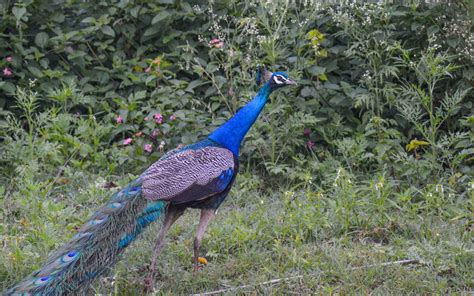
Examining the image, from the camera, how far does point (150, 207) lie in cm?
491

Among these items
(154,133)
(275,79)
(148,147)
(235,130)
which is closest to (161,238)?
(235,130)

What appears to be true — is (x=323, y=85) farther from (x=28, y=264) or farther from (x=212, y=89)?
(x=28, y=264)

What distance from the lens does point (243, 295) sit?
16.1 ft

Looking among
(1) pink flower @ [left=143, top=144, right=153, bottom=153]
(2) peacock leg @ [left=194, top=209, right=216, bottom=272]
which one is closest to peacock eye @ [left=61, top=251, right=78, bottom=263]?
(2) peacock leg @ [left=194, top=209, right=216, bottom=272]

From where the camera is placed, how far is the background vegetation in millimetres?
5250

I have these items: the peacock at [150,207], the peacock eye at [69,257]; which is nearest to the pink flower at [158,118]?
the peacock at [150,207]

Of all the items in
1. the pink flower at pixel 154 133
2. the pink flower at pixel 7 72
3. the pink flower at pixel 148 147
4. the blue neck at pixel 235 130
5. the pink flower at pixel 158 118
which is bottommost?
the pink flower at pixel 148 147

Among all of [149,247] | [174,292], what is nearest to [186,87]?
[149,247]

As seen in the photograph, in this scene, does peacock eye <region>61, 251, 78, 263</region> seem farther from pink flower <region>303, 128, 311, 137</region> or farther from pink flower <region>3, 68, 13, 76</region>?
pink flower <region>3, 68, 13, 76</region>

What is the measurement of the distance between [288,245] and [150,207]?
1014 millimetres

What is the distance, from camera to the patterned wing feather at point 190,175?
4.96m

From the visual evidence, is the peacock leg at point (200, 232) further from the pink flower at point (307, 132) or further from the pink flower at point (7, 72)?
the pink flower at point (7, 72)

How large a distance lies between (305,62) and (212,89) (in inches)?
32.1

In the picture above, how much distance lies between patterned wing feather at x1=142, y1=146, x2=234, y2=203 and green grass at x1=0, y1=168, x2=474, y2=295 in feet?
1.50
